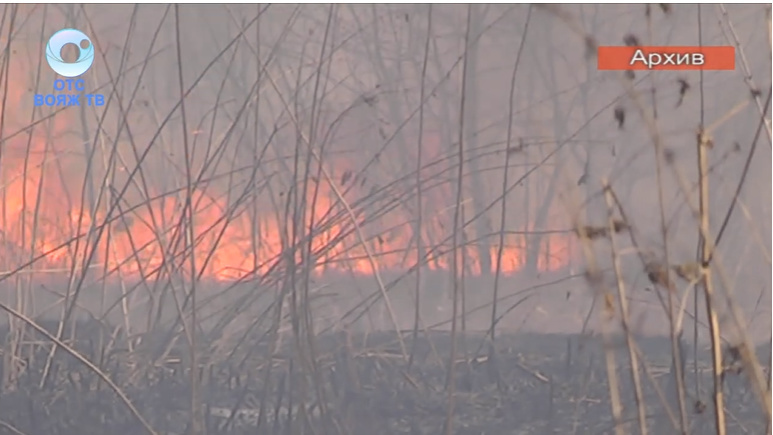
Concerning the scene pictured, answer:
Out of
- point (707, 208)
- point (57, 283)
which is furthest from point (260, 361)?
point (707, 208)

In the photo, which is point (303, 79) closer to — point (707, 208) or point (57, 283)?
point (57, 283)

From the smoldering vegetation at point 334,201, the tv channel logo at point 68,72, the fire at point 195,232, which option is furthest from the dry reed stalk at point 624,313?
the tv channel logo at point 68,72

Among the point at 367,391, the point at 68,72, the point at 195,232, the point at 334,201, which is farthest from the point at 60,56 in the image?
the point at 367,391

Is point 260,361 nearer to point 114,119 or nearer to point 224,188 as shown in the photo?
point 224,188

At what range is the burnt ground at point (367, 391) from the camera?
1714 millimetres

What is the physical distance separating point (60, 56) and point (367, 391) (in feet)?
2.66

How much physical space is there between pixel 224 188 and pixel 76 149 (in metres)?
0.27

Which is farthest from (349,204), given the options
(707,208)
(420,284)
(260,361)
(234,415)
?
(707,208)

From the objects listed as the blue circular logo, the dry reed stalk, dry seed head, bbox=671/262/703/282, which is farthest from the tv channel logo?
dry seed head, bbox=671/262/703/282

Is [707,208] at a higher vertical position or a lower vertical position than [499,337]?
higher

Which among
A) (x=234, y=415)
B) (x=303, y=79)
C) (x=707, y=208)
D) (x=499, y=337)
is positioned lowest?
(x=234, y=415)

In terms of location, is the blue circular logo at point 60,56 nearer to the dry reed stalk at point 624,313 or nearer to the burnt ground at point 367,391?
the burnt ground at point 367,391

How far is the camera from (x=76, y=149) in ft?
5.61

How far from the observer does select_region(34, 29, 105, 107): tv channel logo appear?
1.70 m
